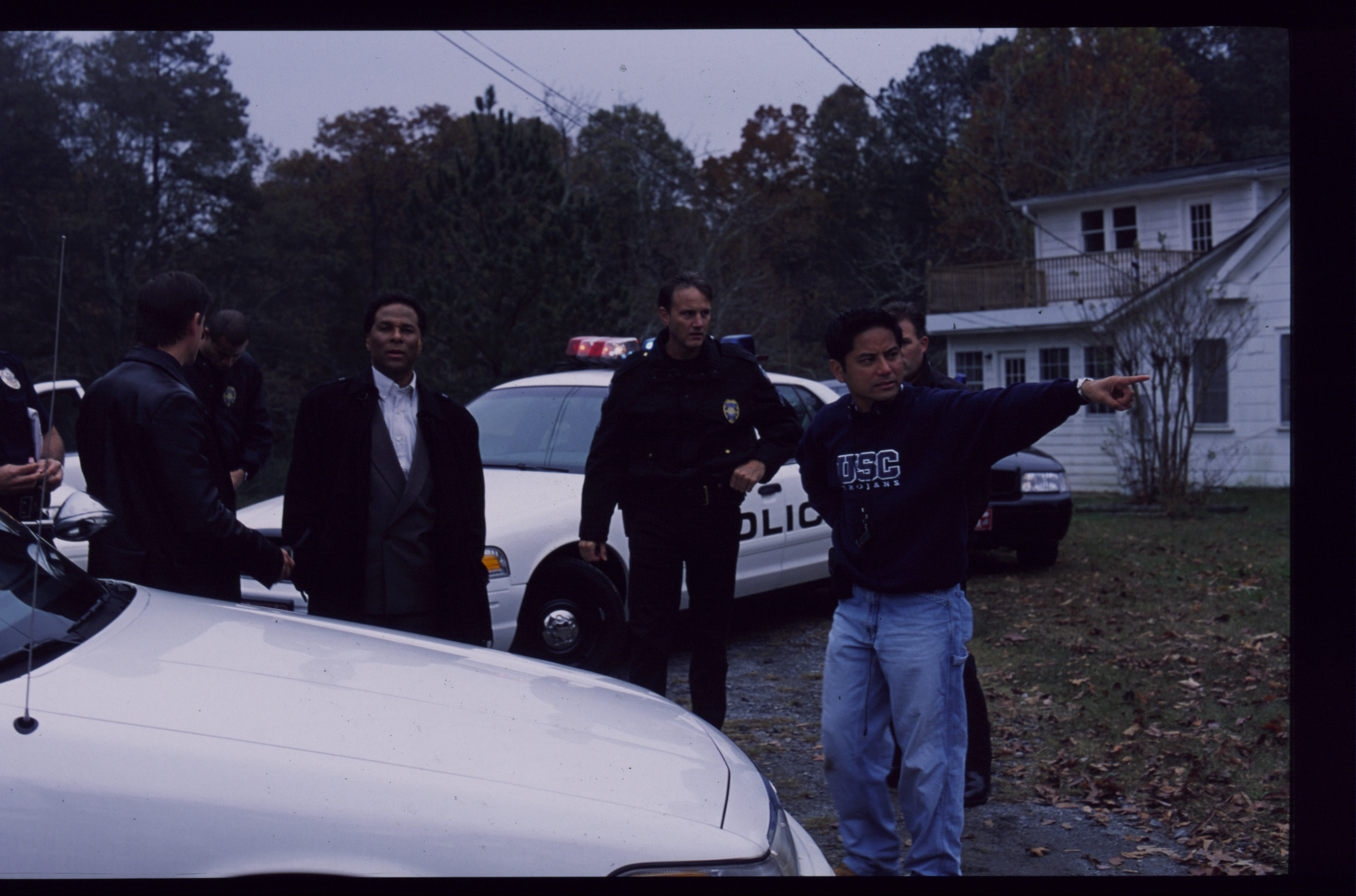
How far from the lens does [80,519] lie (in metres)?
2.78

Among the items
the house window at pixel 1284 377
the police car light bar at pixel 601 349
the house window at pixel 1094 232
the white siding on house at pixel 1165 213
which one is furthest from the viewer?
the house window at pixel 1094 232

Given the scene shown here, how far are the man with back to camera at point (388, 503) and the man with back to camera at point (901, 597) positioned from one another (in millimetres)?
1378

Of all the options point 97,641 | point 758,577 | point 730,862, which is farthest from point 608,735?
point 758,577

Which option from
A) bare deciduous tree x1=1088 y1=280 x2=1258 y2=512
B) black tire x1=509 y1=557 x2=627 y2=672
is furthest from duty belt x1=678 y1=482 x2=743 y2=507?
bare deciduous tree x1=1088 y1=280 x2=1258 y2=512

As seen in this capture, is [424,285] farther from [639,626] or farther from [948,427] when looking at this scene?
[948,427]

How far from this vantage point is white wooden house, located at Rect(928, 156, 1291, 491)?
19016 mm

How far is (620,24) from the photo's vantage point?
2598 millimetres

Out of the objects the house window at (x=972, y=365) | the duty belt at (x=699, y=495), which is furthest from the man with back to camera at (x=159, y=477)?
the house window at (x=972, y=365)

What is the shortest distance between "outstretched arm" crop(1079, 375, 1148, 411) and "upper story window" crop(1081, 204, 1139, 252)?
74.7ft

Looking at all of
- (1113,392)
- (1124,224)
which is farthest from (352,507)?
(1124,224)

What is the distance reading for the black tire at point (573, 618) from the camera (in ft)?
19.1

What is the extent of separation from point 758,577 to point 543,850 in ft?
16.5

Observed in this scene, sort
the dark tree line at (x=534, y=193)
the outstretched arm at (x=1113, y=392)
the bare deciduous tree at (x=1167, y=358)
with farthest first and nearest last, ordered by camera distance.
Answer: the dark tree line at (x=534, y=193), the bare deciduous tree at (x=1167, y=358), the outstretched arm at (x=1113, y=392)

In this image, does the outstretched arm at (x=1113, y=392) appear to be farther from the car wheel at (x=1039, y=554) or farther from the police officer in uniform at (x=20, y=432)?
the car wheel at (x=1039, y=554)
